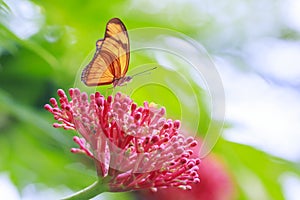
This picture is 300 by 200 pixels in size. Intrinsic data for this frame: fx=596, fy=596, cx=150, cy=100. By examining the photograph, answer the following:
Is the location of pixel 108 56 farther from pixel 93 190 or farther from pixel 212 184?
pixel 212 184

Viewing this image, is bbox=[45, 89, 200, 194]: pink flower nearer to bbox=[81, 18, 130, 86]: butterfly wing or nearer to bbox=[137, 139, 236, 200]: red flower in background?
bbox=[81, 18, 130, 86]: butterfly wing

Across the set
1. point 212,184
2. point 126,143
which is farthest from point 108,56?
point 212,184

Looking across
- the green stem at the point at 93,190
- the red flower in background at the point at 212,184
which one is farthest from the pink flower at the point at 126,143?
the red flower in background at the point at 212,184

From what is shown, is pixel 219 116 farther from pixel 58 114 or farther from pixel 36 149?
pixel 36 149

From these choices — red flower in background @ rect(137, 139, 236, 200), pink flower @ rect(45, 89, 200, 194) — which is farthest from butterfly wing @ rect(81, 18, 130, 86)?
red flower in background @ rect(137, 139, 236, 200)

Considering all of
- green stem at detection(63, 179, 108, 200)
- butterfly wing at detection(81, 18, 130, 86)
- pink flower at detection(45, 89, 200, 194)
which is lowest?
green stem at detection(63, 179, 108, 200)

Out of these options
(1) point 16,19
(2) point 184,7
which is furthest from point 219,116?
(2) point 184,7
